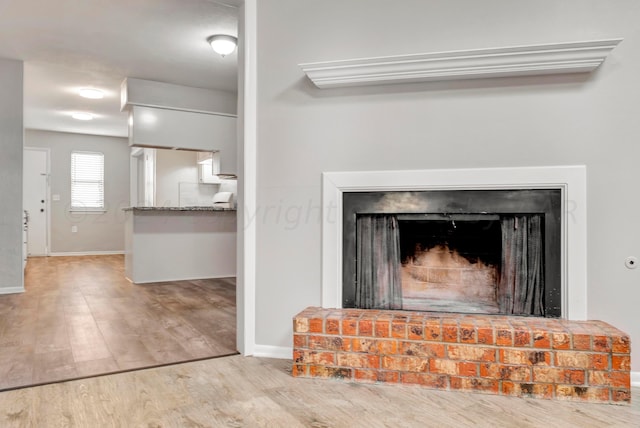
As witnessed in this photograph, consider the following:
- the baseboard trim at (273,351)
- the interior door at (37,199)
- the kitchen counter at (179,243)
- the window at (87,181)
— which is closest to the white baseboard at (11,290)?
the kitchen counter at (179,243)

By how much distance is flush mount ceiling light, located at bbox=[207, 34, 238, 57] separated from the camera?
401 cm

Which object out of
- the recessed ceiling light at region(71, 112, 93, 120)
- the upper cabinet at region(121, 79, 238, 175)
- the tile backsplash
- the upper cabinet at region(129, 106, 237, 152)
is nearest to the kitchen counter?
the upper cabinet at region(121, 79, 238, 175)

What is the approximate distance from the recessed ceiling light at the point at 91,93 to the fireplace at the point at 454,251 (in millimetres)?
4812

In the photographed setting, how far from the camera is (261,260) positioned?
2574 millimetres

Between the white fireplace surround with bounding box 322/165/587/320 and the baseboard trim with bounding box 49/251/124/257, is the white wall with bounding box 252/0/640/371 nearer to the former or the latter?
the white fireplace surround with bounding box 322/165/587/320

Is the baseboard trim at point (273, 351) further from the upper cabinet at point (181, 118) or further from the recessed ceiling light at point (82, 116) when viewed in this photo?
the recessed ceiling light at point (82, 116)

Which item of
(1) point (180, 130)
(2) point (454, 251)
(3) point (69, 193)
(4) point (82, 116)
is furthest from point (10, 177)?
(2) point (454, 251)

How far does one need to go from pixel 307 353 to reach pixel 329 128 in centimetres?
123

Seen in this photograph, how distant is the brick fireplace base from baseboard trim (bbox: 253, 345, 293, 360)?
0.86 ft

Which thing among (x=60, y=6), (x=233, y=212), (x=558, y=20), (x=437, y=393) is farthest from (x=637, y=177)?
(x=233, y=212)

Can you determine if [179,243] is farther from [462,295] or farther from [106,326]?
[462,295]

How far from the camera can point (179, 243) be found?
569 centimetres

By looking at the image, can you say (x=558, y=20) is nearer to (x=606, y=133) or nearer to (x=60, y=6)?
(x=606, y=133)

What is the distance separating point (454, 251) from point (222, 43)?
290 cm
